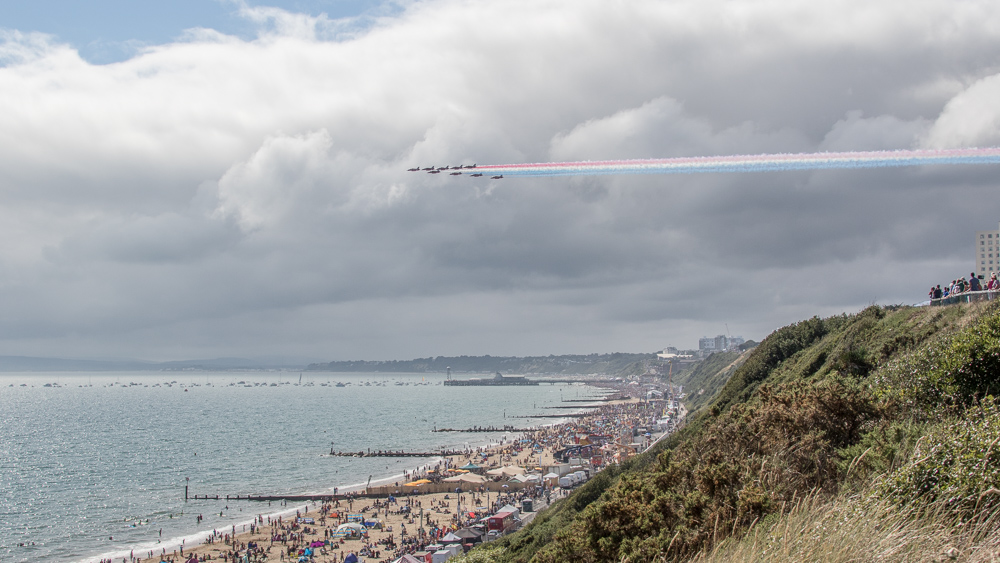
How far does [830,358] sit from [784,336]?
46.7 ft

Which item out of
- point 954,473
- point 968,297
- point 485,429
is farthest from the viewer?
point 485,429

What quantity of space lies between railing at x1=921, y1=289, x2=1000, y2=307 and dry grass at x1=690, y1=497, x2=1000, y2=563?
1782cm

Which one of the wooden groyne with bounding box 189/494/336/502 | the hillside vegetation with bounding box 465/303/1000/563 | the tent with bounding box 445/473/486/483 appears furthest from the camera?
the tent with bounding box 445/473/486/483

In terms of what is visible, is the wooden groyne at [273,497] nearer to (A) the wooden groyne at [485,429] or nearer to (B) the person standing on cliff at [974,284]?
(B) the person standing on cliff at [974,284]

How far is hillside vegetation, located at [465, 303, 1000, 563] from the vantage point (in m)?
7.71

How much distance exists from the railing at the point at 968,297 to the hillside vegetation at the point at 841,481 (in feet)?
2.61

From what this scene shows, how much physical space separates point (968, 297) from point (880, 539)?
21717 millimetres

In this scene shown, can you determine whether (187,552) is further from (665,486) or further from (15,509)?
(665,486)

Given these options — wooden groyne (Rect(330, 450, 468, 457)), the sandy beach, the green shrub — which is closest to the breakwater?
wooden groyne (Rect(330, 450, 468, 457))

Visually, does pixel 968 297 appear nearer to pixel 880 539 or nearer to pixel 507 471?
pixel 880 539

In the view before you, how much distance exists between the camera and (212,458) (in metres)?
85.4

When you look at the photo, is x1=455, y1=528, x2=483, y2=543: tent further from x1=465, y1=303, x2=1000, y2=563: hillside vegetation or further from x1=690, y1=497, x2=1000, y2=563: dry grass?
x1=690, y1=497, x2=1000, y2=563: dry grass

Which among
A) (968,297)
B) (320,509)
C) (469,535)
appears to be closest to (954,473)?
(968,297)

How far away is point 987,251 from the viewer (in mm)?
94688
